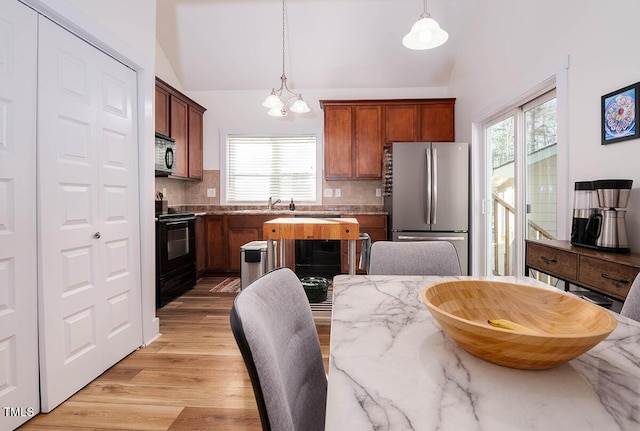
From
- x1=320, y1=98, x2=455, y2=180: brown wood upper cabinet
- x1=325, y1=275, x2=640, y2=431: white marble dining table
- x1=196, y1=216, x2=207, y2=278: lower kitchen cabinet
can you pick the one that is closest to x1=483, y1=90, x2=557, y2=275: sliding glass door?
x1=320, y1=98, x2=455, y2=180: brown wood upper cabinet

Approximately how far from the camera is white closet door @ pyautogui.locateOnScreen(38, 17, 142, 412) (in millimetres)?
1687

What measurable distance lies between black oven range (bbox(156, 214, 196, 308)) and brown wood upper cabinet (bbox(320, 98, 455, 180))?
2.05 metres

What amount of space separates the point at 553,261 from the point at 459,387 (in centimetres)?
186

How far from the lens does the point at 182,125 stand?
13.9 ft

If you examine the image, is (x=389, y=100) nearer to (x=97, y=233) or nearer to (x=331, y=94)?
(x=331, y=94)

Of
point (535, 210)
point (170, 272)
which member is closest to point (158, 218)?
point (170, 272)

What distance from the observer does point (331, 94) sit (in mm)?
4871

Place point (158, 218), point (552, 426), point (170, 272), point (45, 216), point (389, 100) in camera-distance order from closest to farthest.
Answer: point (552, 426)
point (45, 216)
point (158, 218)
point (170, 272)
point (389, 100)

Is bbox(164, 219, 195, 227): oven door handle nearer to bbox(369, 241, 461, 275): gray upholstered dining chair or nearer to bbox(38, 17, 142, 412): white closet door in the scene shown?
bbox(38, 17, 142, 412): white closet door

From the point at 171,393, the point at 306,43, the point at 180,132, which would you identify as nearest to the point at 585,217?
the point at 171,393

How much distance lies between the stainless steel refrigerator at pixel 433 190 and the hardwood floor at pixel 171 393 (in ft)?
6.34

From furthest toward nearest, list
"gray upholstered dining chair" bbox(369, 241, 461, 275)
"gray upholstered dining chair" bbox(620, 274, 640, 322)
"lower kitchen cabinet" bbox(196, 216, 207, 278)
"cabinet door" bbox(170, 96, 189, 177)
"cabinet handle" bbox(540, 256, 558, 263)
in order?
"lower kitchen cabinet" bbox(196, 216, 207, 278) → "cabinet door" bbox(170, 96, 189, 177) → "cabinet handle" bbox(540, 256, 558, 263) → "gray upholstered dining chair" bbox(369, 241, 461, 275) → "gray upholstered dining chair" bbox(620, 274, 640, 322)

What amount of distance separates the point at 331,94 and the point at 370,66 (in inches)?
27.0

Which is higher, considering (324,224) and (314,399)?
(324,224)
